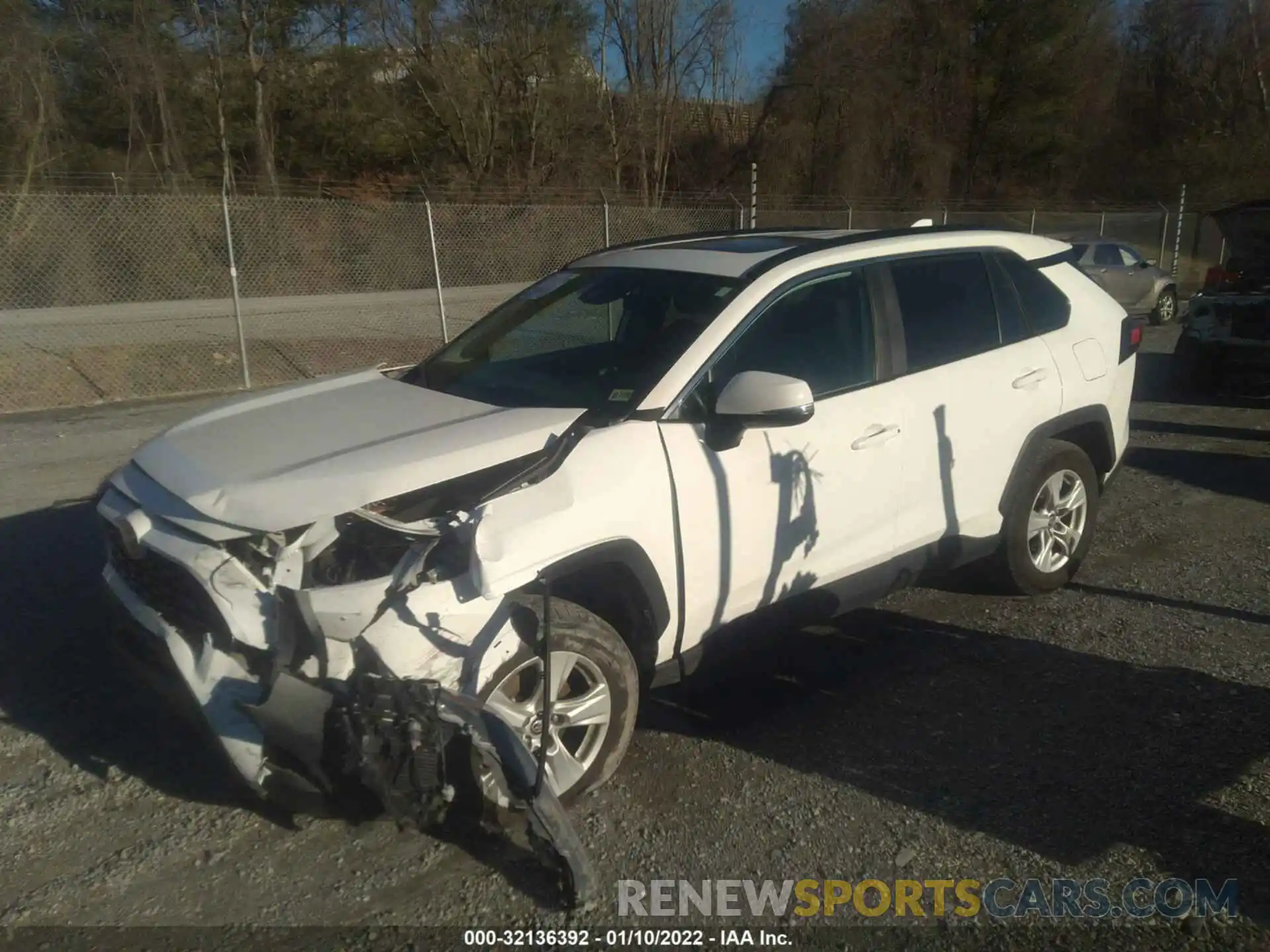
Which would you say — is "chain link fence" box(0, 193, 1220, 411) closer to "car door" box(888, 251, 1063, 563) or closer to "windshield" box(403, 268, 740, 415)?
"windshield" box(403, 268, 740, 415)

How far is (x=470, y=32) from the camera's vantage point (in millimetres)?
31391

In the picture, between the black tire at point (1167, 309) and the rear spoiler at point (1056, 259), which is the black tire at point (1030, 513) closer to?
the rear spoiler at point (1056, 259)

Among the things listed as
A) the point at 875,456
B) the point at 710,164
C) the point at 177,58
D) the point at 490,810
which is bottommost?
the point at 490,810

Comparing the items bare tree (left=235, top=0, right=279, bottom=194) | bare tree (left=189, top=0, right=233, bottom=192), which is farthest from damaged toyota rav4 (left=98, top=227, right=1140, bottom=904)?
bare tree (left=189, top=0, right=233, bottom=192)

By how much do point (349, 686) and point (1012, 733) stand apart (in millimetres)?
2465

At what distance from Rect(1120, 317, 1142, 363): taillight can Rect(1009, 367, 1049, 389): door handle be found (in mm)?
767

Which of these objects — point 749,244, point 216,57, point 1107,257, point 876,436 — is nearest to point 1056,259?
point 749,244

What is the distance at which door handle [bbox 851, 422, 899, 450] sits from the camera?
4.13 m

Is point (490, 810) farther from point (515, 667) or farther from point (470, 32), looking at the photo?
point (470, 32)

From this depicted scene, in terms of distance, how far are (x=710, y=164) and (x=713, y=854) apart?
35.3 m

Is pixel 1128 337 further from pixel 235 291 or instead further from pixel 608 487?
pixel 235 291

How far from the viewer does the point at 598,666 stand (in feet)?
11.0

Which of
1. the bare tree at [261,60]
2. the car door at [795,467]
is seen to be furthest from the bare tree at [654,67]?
the car door at [795,467]

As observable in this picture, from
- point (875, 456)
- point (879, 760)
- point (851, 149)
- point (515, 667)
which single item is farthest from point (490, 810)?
point (851, 149)
